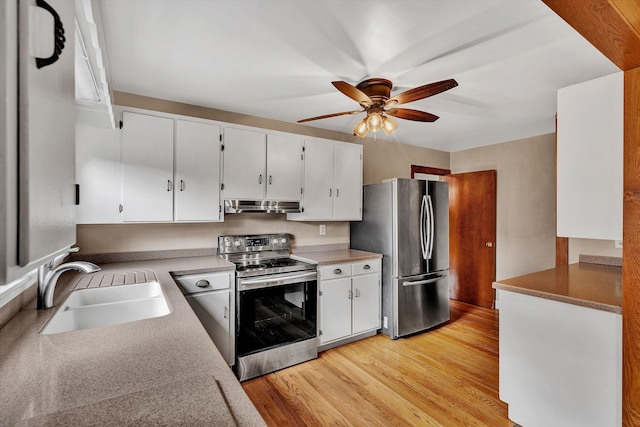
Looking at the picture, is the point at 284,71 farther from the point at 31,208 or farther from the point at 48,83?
the point at 31,208

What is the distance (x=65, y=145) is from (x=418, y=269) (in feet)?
10.6

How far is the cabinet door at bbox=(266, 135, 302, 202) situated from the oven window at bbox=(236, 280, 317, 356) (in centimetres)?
91

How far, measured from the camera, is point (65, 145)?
0.60m

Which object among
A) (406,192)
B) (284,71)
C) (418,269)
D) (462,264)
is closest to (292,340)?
(418,269)

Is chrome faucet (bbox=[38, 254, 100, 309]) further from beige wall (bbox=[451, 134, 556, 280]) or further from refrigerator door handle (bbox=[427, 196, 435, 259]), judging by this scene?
beige wall (bbox=[451, 134, 556, 280])

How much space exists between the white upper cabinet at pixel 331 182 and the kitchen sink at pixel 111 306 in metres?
1.72

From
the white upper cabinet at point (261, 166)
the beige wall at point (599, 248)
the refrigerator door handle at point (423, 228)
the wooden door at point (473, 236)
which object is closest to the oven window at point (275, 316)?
the white upper cabinet at point (261, 166)

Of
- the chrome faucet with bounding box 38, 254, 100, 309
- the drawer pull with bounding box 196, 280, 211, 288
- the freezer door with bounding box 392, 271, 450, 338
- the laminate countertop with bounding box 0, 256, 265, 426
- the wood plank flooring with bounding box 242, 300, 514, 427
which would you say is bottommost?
the wood plank flooring with bounding box 242, 300, 514, 427

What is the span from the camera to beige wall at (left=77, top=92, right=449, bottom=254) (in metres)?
2.49

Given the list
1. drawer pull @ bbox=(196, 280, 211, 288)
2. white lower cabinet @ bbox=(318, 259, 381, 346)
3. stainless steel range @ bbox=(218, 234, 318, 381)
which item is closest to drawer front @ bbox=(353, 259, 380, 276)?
white lower cabinet @ bbox=(318, 259, 381, 346)

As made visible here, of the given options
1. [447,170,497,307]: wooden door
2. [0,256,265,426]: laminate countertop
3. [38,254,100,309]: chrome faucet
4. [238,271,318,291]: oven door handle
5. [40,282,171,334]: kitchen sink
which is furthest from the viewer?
[447,170,497,307]: wooden door

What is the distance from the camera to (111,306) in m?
1.57

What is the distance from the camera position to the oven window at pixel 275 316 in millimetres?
2414

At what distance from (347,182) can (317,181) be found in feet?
1.31
